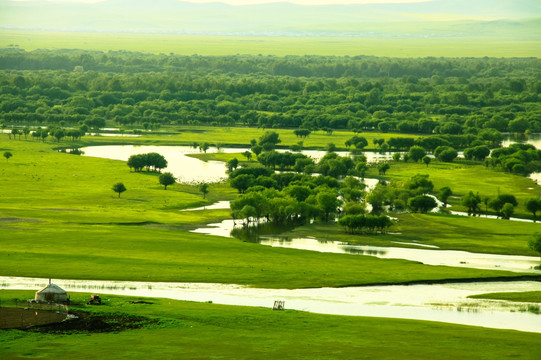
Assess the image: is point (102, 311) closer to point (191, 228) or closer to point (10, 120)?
point (191, 228)

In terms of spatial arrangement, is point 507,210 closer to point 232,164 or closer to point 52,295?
point 232,164

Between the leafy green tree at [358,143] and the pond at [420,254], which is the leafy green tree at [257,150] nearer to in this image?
the leafy green tree at [358,143]

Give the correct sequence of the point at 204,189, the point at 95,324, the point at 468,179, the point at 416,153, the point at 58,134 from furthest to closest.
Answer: the point at 58,134 < the point at 416,153 < the point at 468,179 < the point at 204,189 < the point at 95,324

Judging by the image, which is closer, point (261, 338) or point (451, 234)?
point (261, 338)

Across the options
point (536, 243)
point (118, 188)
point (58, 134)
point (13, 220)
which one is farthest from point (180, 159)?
point (536, 243)

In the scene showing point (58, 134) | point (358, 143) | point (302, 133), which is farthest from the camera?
point (302, 133)

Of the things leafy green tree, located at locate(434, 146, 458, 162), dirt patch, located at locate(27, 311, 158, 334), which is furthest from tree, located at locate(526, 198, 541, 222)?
dirt patch, located at locate(27, 311, 158, 334)
